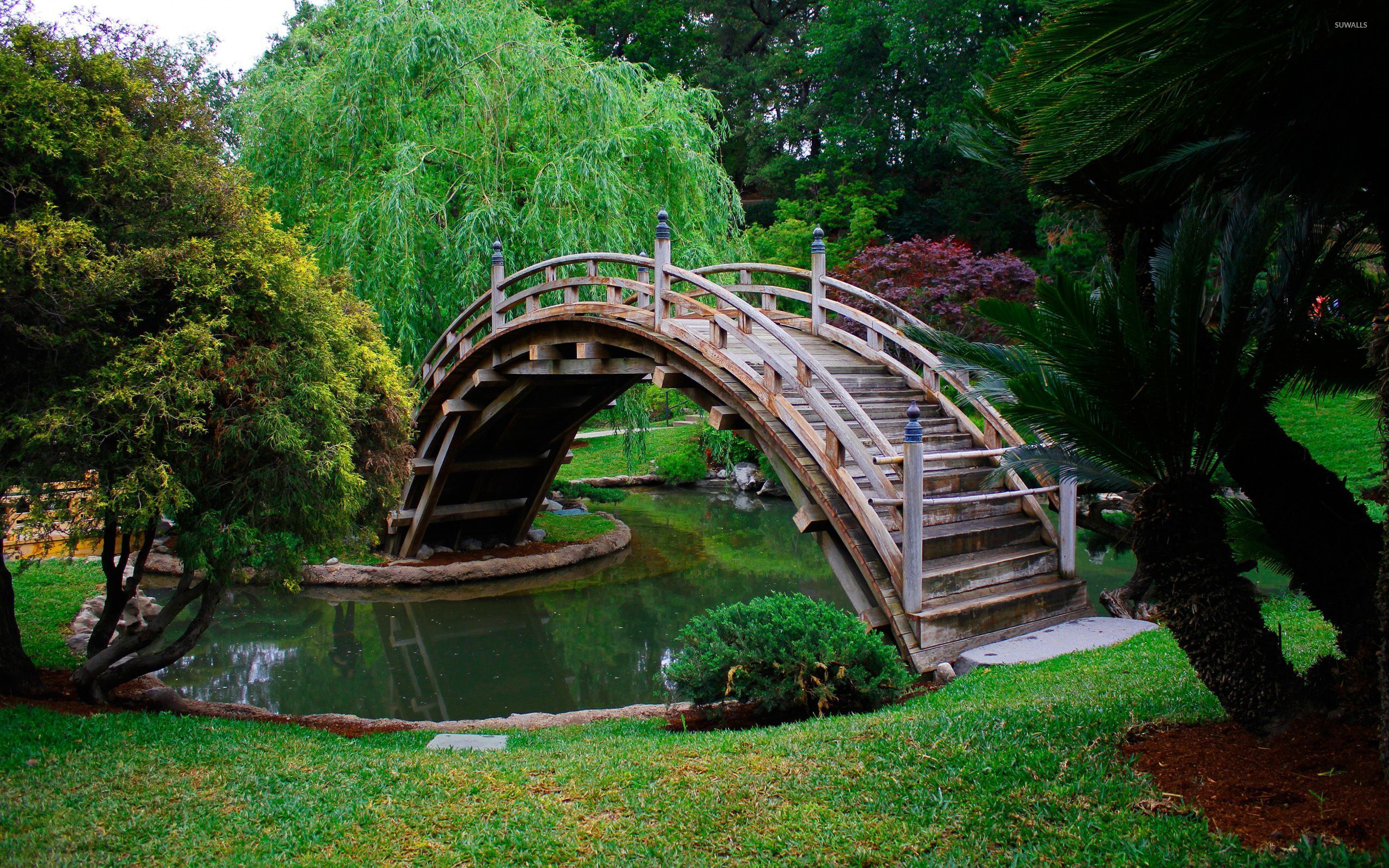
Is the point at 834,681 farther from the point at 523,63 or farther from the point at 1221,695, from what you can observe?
the point at 523,63

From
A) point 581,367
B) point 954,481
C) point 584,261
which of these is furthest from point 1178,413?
point 581,367

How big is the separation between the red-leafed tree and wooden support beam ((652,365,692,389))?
5.94 metres

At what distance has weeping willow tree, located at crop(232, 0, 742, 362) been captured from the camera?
13125 millimetres

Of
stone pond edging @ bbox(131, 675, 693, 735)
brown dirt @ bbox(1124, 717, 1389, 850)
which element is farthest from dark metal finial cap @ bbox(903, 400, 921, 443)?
brown dirt @ bbox(1124, 717, 1389, 850)

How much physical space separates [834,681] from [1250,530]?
8.67 feet

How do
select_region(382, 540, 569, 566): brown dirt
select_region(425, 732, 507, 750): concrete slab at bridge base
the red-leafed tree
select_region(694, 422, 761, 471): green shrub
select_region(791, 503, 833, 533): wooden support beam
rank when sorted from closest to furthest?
1. select_region(425, 732, 507, 750): concrete slab at bridge base
2. select_region(791, 503, 833, 533): wooden support beam
3. select_region(382, 540, 569, 566): brown dirt
4. the red-leafed tree
5. select_region(694, 422, 761, 471): green shrub

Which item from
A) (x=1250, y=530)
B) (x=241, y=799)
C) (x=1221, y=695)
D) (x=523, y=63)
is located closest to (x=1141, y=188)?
(x=1250, y=530)

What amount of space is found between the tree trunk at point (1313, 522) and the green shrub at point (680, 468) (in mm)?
18662

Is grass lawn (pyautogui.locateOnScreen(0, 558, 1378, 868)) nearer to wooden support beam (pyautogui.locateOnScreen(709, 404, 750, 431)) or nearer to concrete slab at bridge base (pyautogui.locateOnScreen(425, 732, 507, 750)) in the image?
concrete slab at bridge base (pyautogui.locateOnScreen(425, 732, 507, 750))

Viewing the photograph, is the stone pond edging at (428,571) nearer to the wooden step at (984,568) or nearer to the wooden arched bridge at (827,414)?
the wooden arched bridge at (827,414)

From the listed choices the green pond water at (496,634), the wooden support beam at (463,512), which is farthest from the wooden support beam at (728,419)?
the wooden support beam at (463,512)

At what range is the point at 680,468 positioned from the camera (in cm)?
2255

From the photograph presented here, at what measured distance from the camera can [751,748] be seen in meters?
4.70

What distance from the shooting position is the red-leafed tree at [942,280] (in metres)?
14.7
